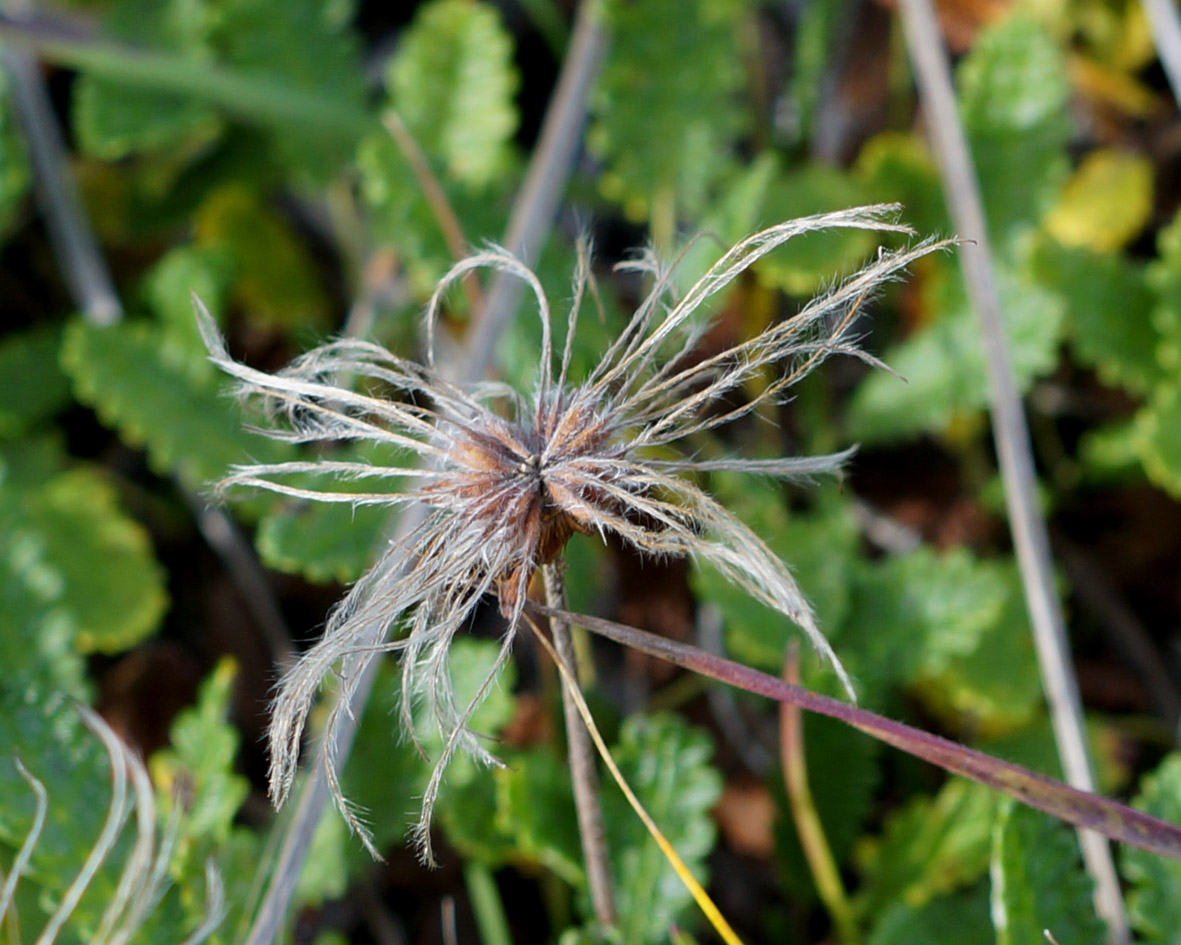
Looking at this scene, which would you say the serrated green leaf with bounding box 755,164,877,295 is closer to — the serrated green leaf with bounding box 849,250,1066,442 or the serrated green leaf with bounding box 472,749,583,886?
the serrated green leaf with bounding box 849,250,1066,442

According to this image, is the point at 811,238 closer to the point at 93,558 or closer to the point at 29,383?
the point at 93,558

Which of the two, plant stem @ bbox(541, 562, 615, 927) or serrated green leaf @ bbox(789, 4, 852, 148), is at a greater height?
serrated green leaf @ bbox(789, 4, 852, 148)

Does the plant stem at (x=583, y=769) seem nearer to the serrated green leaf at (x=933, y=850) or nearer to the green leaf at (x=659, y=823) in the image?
the green leaf at (x=659, y=823)

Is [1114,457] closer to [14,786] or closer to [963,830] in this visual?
[963,830]

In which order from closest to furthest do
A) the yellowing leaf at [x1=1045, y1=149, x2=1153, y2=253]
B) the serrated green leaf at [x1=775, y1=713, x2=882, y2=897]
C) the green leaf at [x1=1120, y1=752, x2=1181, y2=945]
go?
the green leaf at [x1=1120, y1=752, x2=1181, y2=945] < the serrated green leaf at [x1=775, y1=713, x2=882, y2=897] < the yellowing leaf at [x1=1045, y1=149, x2=1153, y2=253]

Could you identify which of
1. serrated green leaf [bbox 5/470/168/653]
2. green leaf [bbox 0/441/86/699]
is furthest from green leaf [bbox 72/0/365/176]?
green leaf [bbox 0/441/86/699]

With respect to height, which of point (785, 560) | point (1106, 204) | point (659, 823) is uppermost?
point (1106, 204)

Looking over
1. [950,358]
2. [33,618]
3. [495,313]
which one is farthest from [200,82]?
[950,358]
